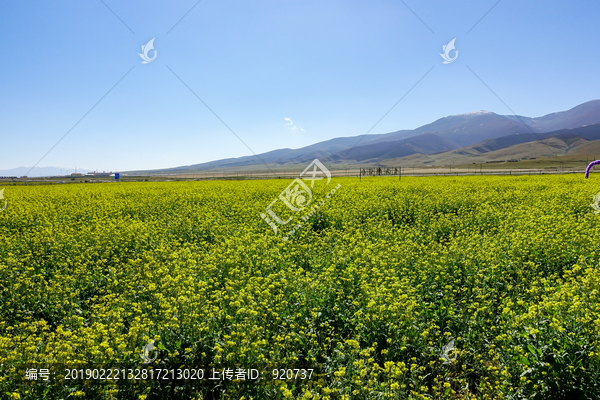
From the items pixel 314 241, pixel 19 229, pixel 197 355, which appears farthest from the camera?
pixel 19 229

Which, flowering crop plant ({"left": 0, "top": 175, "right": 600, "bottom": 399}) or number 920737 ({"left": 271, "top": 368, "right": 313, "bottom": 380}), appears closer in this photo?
flowering crop plant ({"left": 0, "top": 175, "right": 600, "bottom": 399})

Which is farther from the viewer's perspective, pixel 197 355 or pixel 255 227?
pixel 255 227

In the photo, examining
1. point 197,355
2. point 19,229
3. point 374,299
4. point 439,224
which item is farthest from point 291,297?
point 19,229

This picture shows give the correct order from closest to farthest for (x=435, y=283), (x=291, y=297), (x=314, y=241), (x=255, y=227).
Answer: (x=291, y=297) → (x=435, y=283) → (x=314, y=241) → (x=255, y=227)

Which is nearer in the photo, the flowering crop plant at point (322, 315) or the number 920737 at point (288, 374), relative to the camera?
the flowering crop plant at point (322, 315)

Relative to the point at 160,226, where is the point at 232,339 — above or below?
below

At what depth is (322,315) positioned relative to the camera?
5.42 meters

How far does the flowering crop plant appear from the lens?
3.64 metres

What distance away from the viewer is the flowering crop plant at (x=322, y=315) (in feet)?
12.0

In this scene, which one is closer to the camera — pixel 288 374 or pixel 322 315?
pixel 288 374

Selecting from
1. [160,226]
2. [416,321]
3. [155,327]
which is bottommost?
[416,321]

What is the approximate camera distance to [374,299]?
5.17 meters

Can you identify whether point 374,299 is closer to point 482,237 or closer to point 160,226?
point 482,237

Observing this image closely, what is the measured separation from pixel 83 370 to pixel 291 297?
3.13m
